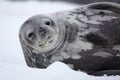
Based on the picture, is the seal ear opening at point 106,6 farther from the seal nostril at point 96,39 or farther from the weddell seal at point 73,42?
the seal nostril at point 96,39

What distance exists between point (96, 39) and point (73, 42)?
208mm

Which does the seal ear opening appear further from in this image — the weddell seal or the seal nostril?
the seal nostril

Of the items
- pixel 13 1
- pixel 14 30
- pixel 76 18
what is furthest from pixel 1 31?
pixel 13 1

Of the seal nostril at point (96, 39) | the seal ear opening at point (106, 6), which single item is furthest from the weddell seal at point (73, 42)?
the seal ear opening at point (106, 6)

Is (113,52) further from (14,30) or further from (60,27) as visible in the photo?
(14,30)

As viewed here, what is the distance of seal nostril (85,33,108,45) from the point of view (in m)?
3.29

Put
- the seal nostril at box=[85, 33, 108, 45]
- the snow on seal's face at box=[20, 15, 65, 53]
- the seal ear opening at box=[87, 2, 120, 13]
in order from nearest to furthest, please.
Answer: the snow on seal's face at box=[20, 15, 65, 53] → the seal nostril at box=[85, 33, 108, 45] → the seal ear opening at box=[87, 2, 120, 13]

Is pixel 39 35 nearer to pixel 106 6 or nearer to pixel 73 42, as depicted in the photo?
pixel 73 42

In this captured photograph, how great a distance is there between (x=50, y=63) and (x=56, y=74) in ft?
1.67

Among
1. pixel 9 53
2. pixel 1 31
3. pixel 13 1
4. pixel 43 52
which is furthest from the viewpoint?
pixel 13 1

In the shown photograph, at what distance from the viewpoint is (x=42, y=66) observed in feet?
10.4

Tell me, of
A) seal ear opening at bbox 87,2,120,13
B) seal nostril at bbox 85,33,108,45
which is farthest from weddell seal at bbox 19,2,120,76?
seal ear opening at bbox 87,2,120,13

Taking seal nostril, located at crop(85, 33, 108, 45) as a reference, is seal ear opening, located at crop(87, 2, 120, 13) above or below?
above

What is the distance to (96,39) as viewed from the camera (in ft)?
10.9
